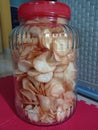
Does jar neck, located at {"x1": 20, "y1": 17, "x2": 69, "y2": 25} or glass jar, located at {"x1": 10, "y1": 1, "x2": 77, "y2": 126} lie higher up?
jar neck, located at {"x1": 20, "y1": 17, "x2": 69, "y2": 25}

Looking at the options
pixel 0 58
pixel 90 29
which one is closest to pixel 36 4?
pixel 90 29

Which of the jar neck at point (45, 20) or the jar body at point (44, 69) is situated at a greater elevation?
the jar neck at point (45, 20)

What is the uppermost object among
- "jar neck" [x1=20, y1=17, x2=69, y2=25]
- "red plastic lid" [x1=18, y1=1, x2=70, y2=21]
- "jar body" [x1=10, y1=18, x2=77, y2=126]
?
"red plastic lid" [x1=18, y1=1, x2=70, y2=21]

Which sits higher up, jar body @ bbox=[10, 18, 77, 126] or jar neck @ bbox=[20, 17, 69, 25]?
jar neck @ bbox=[20, 17, 69, 25]

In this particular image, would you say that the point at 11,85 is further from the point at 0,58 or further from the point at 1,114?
the point at 0,58

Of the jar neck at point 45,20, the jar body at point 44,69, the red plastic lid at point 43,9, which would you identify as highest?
the red plastic lid at point 43,9
